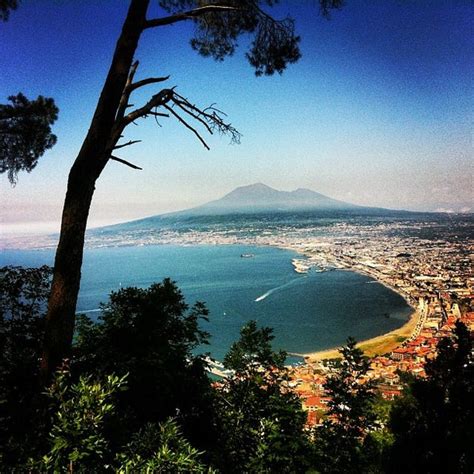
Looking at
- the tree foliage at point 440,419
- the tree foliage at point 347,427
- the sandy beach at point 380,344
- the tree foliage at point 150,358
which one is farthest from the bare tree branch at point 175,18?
the sandy beach at point 380,344

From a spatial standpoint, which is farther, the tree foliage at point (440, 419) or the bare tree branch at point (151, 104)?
the tree foliage at point (440, 419)

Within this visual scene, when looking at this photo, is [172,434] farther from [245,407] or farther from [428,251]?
[428,251]

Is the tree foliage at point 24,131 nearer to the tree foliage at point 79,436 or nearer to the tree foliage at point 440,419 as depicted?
the tree foliage at point 79,436

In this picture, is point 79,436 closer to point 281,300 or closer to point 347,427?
point 347,427

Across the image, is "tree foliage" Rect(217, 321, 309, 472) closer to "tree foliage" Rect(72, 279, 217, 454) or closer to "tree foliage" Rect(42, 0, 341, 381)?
"tree foliage" Rect(72, 279, 217, 454)

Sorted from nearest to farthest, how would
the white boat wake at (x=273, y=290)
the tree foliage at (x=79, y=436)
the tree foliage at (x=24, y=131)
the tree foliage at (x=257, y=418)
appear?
the tree foliage at (x=79, y=436)
the tree foliage at (x=257, y=418)
the tree foliage at (x=24, y=131)
the white boat wake at (x=273, y=290)

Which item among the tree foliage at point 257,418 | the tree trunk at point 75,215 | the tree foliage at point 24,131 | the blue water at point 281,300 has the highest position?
the tree foliage at point 24,131
